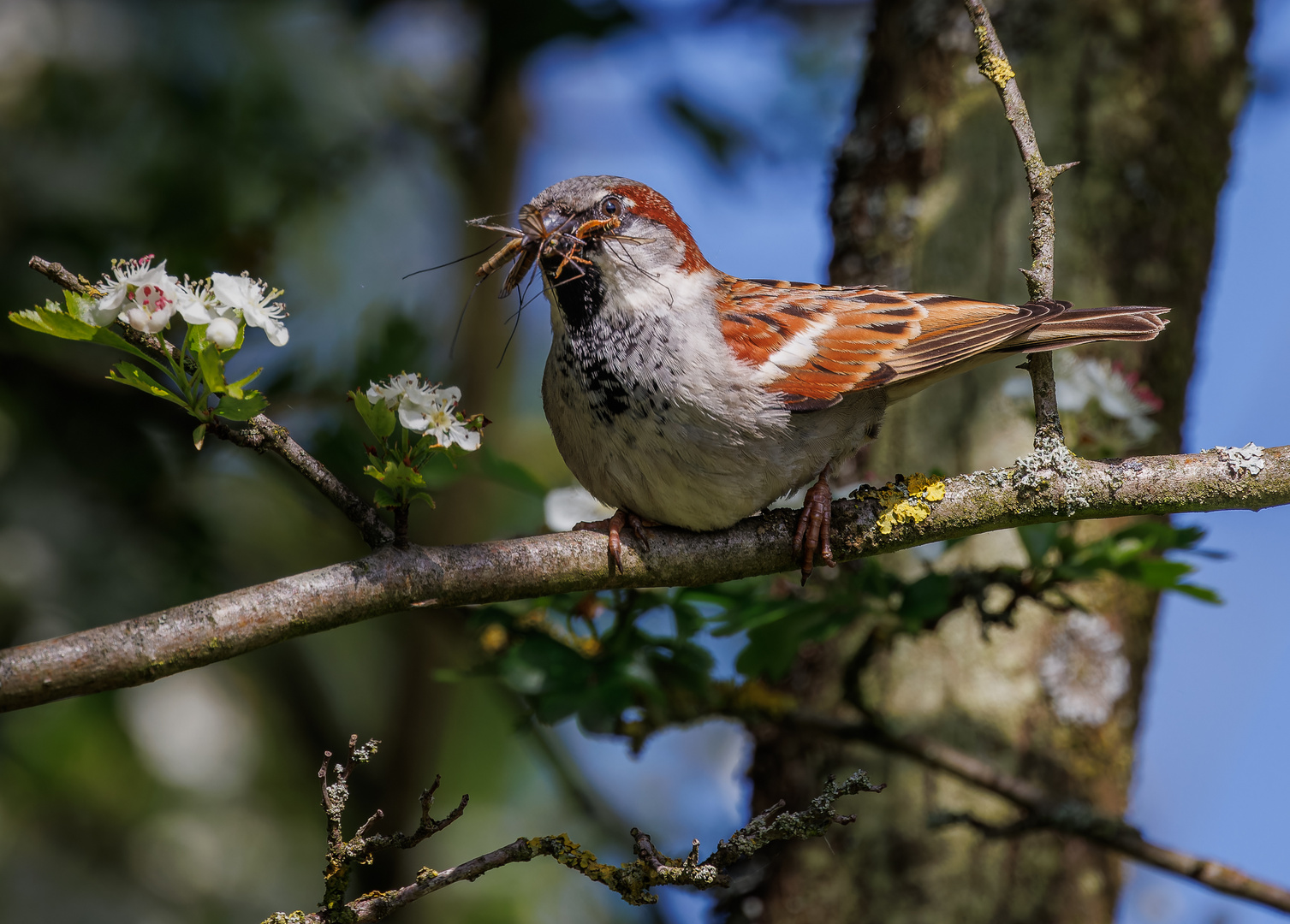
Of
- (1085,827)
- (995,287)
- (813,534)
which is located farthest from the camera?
(995,287)

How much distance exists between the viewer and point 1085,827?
10.5 ft

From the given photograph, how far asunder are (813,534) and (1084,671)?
162cm

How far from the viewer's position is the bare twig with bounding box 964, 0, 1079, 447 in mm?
2459

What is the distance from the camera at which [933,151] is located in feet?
13.3

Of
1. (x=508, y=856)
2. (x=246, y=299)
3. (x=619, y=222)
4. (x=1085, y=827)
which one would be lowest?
(x=508, y=856)

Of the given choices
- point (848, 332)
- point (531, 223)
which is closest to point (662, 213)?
point (531, 223)

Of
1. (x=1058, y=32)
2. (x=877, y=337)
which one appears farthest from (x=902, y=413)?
(x=1058, y=32)

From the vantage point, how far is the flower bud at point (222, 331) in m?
1.92

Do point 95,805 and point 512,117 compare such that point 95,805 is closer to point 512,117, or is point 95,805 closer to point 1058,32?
point 512,117

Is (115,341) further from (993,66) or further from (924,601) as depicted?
(924,601)

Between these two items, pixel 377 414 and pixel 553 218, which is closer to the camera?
pixel 377 414

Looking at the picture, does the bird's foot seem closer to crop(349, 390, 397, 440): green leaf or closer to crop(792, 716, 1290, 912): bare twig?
crop(349, 390, 397, 440): green leaf

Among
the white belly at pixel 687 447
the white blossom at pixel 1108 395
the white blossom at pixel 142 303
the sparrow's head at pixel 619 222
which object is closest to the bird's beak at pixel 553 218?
the sparrow's head at pixel 619 222

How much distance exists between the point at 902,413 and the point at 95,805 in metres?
4.45
